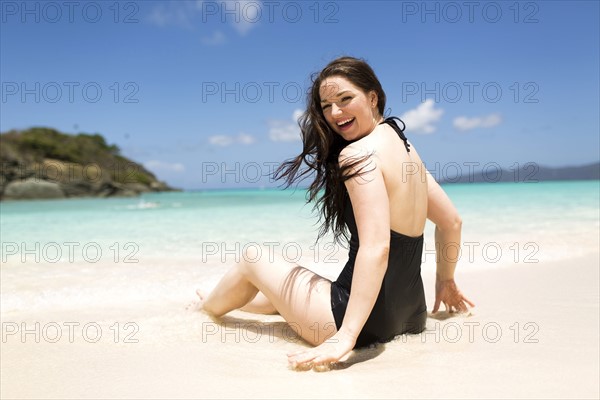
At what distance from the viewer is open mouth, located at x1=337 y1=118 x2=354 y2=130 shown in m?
2.50

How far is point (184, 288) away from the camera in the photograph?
4406 mm

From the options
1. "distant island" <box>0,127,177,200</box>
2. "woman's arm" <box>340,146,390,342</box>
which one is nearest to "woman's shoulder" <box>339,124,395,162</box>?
"woman's arm" <box>340,146,390,342</box>

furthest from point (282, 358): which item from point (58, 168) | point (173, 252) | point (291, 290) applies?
point (58, 168)

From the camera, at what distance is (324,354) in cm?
206

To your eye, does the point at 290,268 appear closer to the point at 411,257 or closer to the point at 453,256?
the point at 411,257

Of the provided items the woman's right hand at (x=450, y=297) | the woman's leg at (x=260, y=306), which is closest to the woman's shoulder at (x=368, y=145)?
the woman's right hand at (x=450, y=297)

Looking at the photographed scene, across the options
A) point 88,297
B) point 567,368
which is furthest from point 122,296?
point 567,368

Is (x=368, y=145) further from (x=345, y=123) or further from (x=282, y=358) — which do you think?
(x=282, y=358)

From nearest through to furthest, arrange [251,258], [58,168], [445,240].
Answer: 1. [251,258]
2. [445,240]
3. [58,168]

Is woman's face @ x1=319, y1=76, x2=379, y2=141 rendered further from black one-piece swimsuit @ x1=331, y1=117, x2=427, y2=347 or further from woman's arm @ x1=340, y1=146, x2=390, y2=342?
woman's arm @ x1=340, y1=146, x2=390, y2=342

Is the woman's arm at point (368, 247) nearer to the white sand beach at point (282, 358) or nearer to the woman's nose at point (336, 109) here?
the white sand beach at point (282, 358)

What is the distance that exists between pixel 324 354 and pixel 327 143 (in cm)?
112

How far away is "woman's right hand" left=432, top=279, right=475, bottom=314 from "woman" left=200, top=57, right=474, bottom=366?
0.52 m

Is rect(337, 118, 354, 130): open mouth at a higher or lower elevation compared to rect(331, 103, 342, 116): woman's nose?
lower
